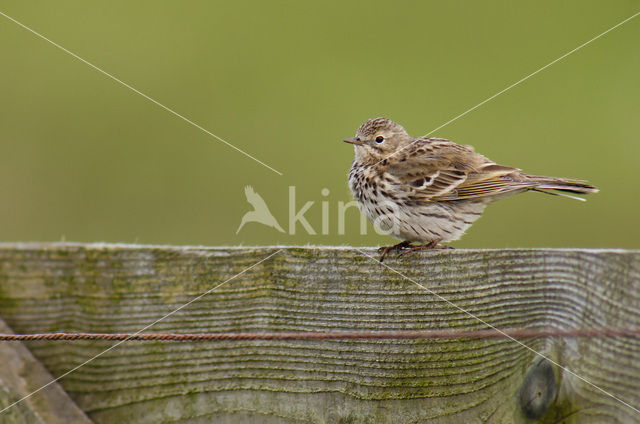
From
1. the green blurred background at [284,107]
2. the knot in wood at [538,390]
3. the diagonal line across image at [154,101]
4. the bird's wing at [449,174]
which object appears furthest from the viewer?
the diagonal line across image at [154,101]

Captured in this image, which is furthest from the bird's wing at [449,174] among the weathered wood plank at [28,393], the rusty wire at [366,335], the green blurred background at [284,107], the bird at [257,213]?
the weathered wood plank at [28,393]

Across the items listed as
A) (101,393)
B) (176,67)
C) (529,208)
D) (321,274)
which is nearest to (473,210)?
(321,274)

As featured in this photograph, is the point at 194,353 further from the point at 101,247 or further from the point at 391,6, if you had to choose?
the point at 391,6

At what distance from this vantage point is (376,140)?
6.32 m

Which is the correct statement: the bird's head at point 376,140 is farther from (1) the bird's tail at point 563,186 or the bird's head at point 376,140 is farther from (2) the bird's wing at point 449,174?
(1) the bird's tail at point 563,186

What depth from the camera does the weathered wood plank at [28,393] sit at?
3.27 meters

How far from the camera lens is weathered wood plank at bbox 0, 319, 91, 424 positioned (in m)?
3.27

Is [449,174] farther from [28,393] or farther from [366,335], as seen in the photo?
[28,393]

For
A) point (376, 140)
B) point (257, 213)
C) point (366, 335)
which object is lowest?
point (366, 335)

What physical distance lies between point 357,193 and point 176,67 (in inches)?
251

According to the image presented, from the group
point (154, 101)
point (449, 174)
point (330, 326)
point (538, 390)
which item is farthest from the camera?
point (154, 101)

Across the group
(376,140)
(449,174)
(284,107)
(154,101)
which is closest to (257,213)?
(376,140)

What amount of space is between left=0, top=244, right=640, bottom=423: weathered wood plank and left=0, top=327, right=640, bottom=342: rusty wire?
0.03 meters

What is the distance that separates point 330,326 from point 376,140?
335cm
